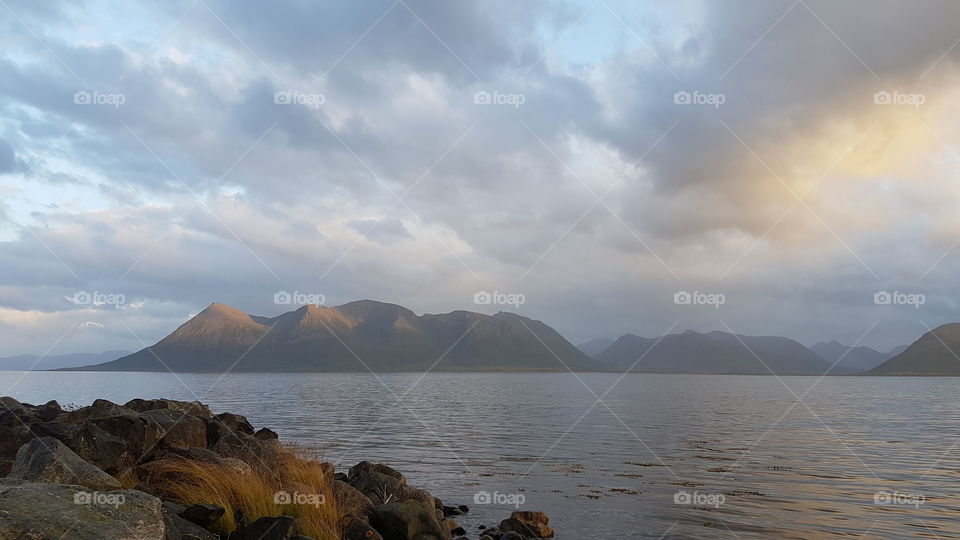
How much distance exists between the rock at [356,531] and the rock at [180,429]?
7.08m

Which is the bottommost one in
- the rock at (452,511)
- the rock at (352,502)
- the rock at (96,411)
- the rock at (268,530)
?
the rock at (452,511)

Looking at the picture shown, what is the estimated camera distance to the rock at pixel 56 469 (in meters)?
12.0

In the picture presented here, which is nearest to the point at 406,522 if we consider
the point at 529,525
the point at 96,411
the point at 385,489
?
the point at 385,489

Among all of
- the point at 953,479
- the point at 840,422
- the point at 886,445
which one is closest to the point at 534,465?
the point at 953,479

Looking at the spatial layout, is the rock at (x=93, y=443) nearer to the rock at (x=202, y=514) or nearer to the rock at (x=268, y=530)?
the rock at (x=202, y=514)

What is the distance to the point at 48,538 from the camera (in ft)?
29.2

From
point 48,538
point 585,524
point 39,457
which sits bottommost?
point 585,524

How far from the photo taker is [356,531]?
48.2ft

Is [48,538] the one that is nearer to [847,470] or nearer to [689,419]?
[847,470]

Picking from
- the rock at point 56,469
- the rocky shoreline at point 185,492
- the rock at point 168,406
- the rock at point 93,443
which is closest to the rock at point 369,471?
the rocky shoreline at point 185,492

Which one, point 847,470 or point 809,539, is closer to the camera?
point 809,539

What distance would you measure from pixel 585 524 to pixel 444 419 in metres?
42.2

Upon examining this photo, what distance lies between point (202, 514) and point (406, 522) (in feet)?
19.7

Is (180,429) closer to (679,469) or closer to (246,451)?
(246,451)
